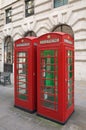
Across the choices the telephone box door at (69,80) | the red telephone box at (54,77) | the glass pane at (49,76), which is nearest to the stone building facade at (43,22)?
the telephone box door at (69,80)

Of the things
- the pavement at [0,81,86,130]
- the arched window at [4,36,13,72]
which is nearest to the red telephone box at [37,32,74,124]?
the pavement at [0,81,86,130]

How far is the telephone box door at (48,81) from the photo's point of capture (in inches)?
160

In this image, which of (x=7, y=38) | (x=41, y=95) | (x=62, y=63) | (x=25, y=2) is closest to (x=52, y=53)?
(x=62, y=63)

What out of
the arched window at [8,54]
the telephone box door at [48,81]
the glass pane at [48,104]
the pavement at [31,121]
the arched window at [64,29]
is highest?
the arched window at [64,29]

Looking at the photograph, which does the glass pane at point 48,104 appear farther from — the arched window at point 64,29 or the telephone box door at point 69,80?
the arched window at point 64,29

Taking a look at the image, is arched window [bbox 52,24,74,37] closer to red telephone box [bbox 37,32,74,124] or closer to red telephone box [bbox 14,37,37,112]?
red telephone box [bbox 14,37,37,112]

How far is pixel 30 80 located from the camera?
4691mm

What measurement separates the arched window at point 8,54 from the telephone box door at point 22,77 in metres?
12.3

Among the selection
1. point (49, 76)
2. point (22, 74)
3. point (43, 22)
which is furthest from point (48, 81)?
point (43, 22)

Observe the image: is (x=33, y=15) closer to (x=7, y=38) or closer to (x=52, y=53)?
(x=7, y=38)

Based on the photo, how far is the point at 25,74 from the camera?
496cm

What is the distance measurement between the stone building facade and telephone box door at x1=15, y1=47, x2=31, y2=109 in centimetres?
664

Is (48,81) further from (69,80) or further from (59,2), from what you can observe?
(59,2)

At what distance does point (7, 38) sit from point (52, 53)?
1510 cm
